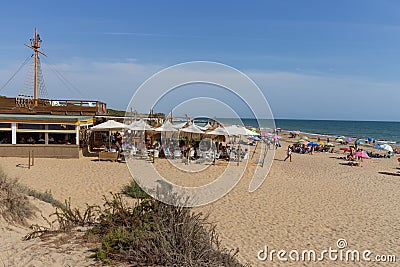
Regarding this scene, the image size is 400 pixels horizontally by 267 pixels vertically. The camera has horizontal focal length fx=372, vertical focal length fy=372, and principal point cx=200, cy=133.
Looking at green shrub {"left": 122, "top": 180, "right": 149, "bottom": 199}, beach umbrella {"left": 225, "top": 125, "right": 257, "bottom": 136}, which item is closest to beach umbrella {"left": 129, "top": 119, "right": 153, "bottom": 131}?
beach umbrella {"left": 225, "top": 125, "right": 257, "bottom": 136}

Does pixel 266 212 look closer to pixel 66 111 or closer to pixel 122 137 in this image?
pixel 122 137

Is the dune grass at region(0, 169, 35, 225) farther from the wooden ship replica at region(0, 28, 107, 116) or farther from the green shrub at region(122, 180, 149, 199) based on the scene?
the wooden ship replica at region(0, 28, 107, 116)

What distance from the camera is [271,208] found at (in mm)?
10492

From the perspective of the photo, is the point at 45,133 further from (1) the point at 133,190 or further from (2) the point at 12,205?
(2) the point at 12,205

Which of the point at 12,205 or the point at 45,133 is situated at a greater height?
the point at 45,133

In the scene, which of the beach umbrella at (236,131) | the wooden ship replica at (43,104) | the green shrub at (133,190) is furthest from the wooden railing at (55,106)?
the green shrub at (133,190)

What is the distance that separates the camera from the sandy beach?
659 cm

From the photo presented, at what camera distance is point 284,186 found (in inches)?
550

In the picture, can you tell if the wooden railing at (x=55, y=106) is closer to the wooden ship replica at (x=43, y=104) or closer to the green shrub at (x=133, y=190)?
the wooden ship replica at (x=43, y=104)

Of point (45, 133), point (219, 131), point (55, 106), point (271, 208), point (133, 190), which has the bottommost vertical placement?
point (271, 208)

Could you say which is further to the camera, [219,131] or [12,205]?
[219,131]

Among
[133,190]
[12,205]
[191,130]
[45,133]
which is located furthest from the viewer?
[191,130]

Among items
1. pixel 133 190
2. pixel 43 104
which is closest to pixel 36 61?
pixel 43 104

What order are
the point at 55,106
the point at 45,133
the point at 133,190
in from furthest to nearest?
the point at 55,106, the point at 45,133, the point at 133,190
